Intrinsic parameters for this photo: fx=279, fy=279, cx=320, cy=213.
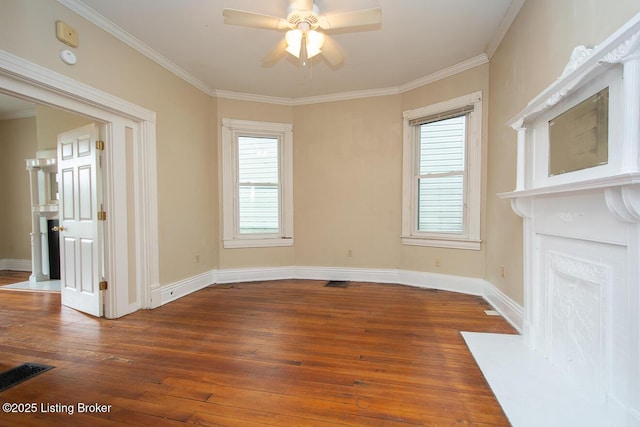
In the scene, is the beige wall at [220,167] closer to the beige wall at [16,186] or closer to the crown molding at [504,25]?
the crown molding at [504,25]

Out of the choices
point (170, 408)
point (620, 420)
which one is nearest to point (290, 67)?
point (170, 408)

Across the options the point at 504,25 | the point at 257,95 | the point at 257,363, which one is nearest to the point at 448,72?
the point at 504,25

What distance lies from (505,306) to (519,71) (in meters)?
2.18

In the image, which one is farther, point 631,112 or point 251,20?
point 251,20

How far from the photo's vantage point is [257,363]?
1.98 meters

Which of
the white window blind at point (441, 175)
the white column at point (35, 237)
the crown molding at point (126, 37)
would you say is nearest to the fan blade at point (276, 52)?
the crown molding at point (126, 37)

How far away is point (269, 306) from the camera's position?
317 centimetres

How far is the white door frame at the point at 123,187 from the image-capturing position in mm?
2406

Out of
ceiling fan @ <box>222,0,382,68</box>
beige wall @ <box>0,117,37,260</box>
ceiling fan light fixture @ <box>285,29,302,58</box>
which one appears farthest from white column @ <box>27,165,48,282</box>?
ceiling fan light fixture @ <box>285,29,302,58</box>

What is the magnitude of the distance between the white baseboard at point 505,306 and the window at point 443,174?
55 cm

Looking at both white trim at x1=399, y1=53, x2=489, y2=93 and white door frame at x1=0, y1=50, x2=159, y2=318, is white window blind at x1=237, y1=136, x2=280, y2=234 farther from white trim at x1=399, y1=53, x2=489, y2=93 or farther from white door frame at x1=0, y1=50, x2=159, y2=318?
white trim at x1=399, y1=53, x2=489, y2=93

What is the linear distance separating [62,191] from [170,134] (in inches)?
52.1

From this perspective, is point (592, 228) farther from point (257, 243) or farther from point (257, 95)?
point (257, 95)

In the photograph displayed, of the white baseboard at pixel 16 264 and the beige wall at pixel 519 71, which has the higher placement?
the beige wall at pixel 519 71
